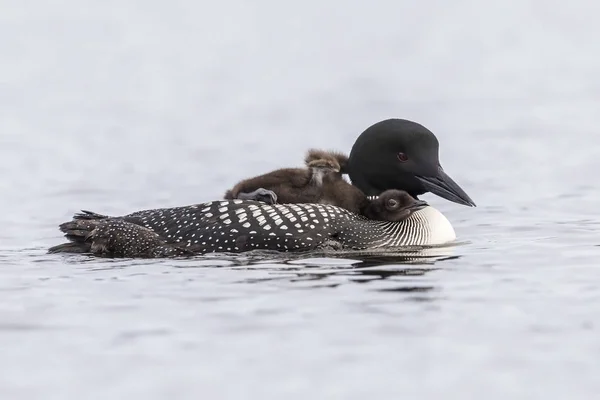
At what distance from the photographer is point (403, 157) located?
29.3 feet

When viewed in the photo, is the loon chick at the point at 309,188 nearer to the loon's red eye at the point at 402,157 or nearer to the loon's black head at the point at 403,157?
the loon's black head at the point at 403,157

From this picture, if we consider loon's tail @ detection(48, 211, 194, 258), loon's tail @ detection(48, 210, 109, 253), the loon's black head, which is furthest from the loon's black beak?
loon's tail @ detection(48, 210, 109, 253)

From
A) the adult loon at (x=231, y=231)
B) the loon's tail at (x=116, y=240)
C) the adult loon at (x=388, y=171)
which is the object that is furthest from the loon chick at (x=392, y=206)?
the loon's tail at (x=116, y=240)

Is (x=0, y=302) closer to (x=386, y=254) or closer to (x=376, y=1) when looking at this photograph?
(x=386, y=254)

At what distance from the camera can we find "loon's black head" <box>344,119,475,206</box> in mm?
8898

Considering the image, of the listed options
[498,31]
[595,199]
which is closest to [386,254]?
[595,199]

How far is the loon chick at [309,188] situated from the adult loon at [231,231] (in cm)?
18

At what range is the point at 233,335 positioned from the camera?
6336 millimetres

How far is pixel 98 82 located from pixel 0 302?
41.3 feet

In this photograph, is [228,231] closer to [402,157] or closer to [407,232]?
[407,232]

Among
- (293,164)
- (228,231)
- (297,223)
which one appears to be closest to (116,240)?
(228,231)

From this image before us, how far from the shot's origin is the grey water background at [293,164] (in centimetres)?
593

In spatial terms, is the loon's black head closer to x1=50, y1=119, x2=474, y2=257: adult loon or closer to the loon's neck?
x1=50, y1=119, x2=474, y2=257: adult loon

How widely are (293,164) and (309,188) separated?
5304mm
